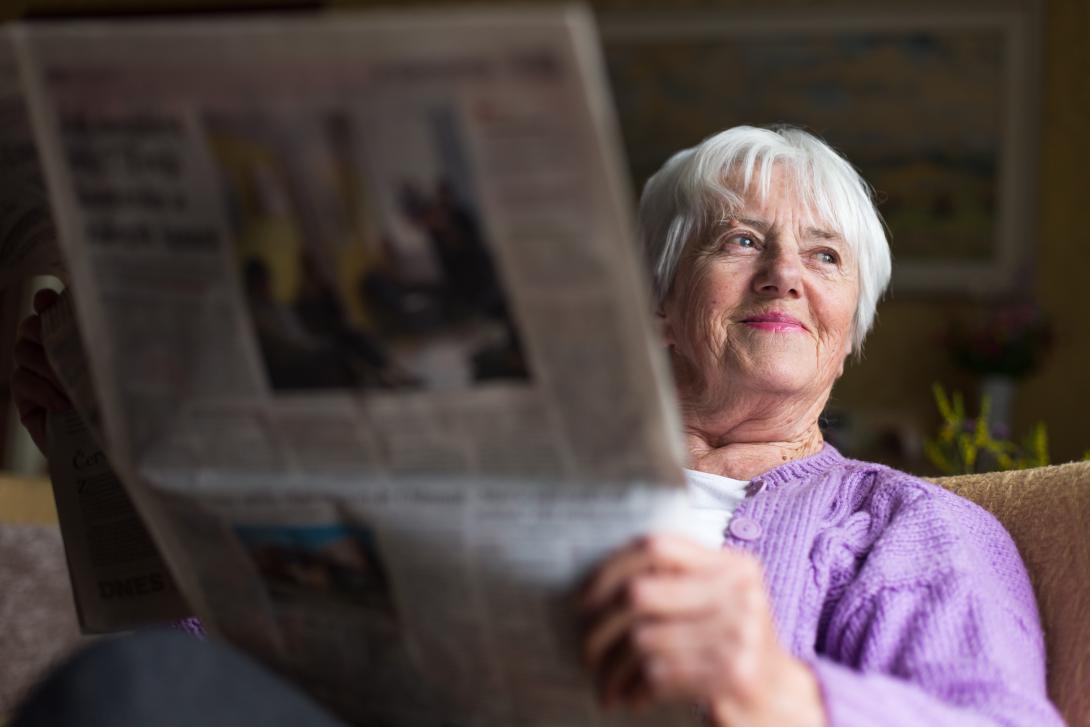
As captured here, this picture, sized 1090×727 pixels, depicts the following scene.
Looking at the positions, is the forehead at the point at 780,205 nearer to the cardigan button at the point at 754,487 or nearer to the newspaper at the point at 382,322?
the cardigan button at the point at 754,487

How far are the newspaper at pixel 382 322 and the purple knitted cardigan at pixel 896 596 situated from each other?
0.22 meters

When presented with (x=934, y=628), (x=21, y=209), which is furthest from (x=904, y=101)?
(x=21, y=209)

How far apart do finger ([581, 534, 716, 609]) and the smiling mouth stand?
0.62 metres

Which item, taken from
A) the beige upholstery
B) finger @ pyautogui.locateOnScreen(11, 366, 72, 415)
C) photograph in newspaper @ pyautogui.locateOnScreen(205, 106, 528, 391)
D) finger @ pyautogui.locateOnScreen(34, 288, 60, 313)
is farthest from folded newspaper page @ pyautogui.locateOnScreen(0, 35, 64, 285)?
the beige upholstery

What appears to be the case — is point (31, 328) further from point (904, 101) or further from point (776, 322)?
point (904, 101)

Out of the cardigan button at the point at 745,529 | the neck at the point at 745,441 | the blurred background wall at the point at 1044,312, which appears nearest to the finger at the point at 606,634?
the cardigan button at the point at 745,529

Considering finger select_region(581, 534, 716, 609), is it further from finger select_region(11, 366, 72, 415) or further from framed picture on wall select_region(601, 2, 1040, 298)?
framed picture on wall select_region(601, 2, 1040, 298)

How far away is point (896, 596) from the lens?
931 millimetres

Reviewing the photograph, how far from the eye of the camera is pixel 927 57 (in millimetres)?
4043

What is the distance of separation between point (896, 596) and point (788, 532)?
5.2 inches

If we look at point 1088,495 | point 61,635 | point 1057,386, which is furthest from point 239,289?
point 1057,386

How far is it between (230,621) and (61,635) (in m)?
1.08

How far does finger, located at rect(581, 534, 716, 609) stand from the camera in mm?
628

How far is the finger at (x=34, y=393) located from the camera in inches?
43.4
